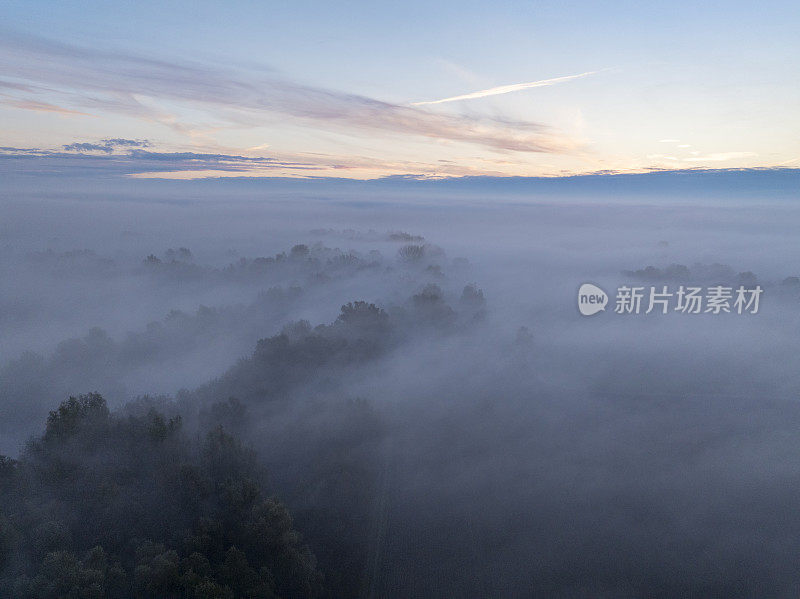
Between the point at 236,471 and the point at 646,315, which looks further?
the point at 646,315

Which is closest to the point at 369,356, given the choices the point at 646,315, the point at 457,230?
the point at 646,315

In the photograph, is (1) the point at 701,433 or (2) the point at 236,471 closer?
(2) the point at 236,471

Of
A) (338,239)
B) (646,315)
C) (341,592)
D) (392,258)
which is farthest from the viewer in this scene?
(338,239)

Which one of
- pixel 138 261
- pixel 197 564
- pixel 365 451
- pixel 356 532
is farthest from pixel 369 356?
pixel 138 261

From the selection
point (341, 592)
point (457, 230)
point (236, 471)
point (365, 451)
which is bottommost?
point (341, 592)

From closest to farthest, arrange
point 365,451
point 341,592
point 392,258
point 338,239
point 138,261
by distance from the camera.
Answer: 1. point 341,592
2. point 365,451
3. point 138,261
4. point 392,258
5. point 338,239

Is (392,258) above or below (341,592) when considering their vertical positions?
above

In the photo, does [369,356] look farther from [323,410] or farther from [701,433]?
[701,433]

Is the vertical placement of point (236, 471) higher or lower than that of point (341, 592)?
higher

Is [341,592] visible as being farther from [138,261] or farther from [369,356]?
[138,261]
